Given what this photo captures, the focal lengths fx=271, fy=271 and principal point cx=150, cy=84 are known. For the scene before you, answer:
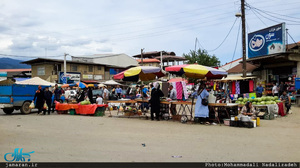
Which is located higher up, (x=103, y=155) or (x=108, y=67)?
(x=108, y=67)

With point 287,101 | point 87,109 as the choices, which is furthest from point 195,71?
point 87,109

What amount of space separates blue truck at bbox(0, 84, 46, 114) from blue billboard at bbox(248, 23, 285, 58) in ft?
62.5

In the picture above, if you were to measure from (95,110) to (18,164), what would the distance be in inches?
428

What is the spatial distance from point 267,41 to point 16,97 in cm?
2016

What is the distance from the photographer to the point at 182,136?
9.02m

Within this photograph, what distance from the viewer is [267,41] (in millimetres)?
23500

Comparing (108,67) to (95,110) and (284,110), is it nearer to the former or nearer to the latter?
(95,110)

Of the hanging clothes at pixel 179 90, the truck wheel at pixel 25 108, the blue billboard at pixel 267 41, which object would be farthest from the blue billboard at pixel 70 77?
the hanging clothes at pixel 179 90

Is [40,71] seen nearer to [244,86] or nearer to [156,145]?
[244,86]

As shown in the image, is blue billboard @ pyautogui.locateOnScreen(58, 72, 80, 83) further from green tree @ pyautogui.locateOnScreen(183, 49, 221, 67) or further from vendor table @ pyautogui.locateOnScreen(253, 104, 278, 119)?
vendor table @ pyautogui.locateOnScreen(253, 104, 278, 119)

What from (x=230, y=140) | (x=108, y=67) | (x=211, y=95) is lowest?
(x=230, y=140)

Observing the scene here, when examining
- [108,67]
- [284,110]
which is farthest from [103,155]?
[108,67]

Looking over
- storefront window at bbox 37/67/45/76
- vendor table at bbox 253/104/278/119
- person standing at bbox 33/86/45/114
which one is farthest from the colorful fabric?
storefront window at bbox 37/67/45/76

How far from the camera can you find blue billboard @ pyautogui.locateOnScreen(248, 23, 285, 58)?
22.0 metres
